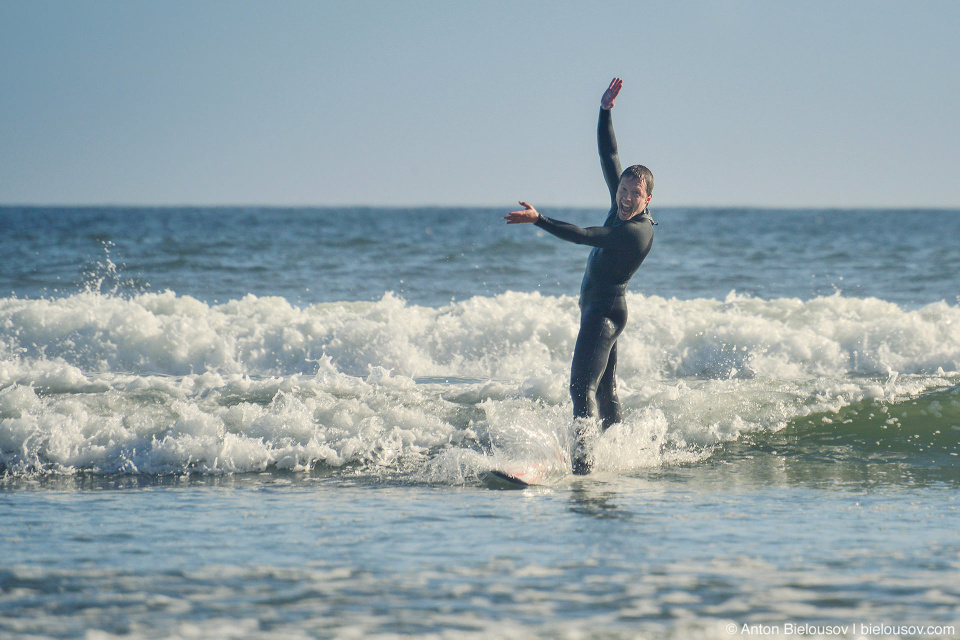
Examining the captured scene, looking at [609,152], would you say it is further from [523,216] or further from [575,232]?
[523,216]

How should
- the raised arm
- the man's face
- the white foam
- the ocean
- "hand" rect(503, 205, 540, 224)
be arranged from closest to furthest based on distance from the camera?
1. the ocean
2. "hand" rect(503, 205, 540, 224)
3. the man's face
4. the raised arm
5. the white foam

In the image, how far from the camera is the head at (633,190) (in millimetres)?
6070

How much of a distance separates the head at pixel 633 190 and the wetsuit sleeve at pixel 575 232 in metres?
0.23

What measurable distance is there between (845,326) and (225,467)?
26.7ft

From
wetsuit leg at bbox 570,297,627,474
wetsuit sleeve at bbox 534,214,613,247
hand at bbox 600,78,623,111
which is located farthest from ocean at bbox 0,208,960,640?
hand at bbox 600,78,623,111

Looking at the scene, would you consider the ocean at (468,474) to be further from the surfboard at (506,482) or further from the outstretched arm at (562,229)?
the outstretched arm at (562,229)

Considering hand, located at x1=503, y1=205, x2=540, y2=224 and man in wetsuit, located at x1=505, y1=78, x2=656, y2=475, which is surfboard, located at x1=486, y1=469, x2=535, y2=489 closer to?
man in wetsuit, located at x1=505, y1=78, x2=656, y2=475

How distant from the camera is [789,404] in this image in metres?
8.66

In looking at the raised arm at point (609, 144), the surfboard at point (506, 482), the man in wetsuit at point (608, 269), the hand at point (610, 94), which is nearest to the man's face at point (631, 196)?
the man in wetsuit at point (608, 269)

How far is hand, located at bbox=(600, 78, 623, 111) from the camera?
633 centimetres

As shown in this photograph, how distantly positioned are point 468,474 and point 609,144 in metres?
2.57

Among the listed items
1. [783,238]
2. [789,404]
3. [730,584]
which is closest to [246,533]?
[730,584]

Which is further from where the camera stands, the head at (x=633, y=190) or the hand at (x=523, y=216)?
the head at (x=633, y=190)

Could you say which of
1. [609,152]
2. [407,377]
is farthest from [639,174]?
[407,377]
